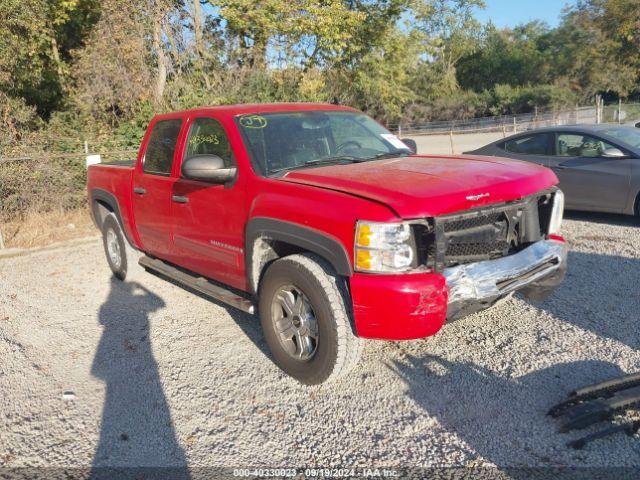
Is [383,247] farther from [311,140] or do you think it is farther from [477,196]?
[311,140]

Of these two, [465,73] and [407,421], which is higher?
[465,73]

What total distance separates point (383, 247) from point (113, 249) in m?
4.58

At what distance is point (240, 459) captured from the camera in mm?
3027

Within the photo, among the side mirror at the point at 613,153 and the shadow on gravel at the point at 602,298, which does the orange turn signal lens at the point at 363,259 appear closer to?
the shadow on gravel at the point at 602,298

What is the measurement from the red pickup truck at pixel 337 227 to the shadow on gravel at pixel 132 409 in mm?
696

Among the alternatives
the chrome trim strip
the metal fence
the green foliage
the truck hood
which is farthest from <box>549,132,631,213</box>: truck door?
the green foliage

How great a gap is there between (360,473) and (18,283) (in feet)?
18.9

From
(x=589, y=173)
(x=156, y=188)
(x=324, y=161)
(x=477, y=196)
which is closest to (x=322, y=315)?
(x=477, y=196)

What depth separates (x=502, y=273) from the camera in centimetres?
348

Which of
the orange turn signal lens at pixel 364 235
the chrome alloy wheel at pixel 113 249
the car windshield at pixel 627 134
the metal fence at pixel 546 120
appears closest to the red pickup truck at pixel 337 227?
the orange turn signal lens at pixel 364 235

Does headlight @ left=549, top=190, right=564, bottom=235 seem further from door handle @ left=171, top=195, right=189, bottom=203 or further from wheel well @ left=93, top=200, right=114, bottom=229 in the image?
wheel well @ left=93, top=200, right=114, bottom=229

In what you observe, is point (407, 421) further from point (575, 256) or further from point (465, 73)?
point (465, 73)

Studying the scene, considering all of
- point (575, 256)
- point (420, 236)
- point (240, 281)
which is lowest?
point (575, 256)

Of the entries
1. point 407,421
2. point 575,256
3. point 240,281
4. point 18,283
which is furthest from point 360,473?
point 18,283
